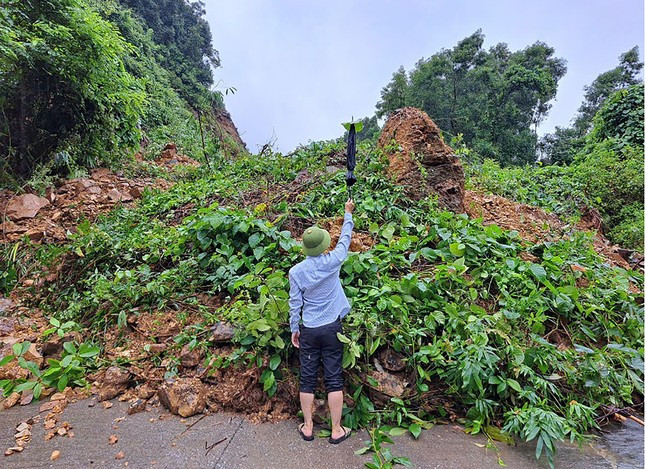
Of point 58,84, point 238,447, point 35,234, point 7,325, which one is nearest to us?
point 238,447

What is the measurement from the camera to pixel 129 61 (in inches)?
514

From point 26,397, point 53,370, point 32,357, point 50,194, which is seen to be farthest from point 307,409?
point 50,194

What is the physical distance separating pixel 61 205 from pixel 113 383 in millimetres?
3827

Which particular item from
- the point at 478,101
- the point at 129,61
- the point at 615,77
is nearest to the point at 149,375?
the point at 129,61

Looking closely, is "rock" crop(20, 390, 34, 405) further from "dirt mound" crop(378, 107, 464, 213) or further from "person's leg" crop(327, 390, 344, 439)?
"dirt mound" crop(378, 107, 464, 213)

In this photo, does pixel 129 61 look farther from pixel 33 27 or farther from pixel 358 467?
pixel 358 467

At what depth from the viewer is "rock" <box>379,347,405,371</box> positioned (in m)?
2.42

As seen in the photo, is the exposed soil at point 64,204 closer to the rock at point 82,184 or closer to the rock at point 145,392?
the rock at point 82,184

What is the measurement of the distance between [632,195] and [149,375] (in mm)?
8349

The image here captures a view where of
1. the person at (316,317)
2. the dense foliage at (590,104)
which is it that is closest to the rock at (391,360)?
the person at (316,317)

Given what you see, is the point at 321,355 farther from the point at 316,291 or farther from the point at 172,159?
the point at 172,159

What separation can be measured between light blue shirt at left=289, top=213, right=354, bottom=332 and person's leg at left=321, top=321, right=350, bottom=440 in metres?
0.09

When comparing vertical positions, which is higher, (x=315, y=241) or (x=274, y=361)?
(x=315, y=241)

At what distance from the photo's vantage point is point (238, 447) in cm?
203
